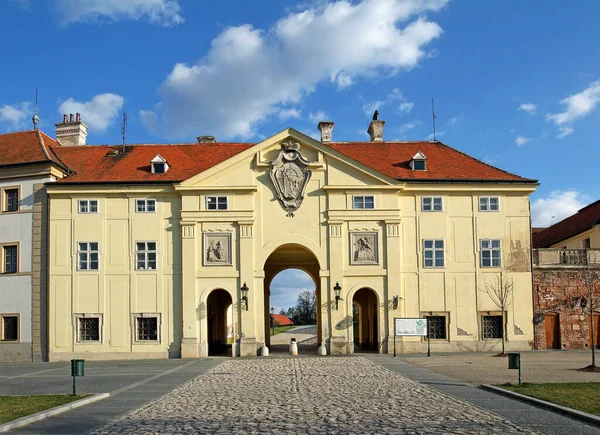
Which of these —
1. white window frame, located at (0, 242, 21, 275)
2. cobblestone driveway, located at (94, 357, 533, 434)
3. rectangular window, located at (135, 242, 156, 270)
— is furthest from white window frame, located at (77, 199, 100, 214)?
cobblestone driveway, located at (94, 357, 533, 434)

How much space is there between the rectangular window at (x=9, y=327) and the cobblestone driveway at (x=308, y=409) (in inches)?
649

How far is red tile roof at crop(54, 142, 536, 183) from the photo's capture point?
38541 mm

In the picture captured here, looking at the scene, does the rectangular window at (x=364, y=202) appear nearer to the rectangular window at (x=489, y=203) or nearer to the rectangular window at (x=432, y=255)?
the rectangular window at (x=432, y=255)

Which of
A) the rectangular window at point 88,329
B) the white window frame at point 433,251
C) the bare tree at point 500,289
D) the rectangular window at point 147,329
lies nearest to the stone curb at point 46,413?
the rectangular window at point 147,329

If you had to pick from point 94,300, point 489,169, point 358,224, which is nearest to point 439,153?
point 489,169

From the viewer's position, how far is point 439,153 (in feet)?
136

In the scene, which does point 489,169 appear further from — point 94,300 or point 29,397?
point 29,397

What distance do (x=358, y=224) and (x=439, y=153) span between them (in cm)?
763

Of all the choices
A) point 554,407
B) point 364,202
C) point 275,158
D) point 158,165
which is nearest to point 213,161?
point 158,165

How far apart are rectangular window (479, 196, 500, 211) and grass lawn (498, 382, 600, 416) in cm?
1868

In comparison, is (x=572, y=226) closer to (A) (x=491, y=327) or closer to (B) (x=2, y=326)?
(A) (x=491, y=327)

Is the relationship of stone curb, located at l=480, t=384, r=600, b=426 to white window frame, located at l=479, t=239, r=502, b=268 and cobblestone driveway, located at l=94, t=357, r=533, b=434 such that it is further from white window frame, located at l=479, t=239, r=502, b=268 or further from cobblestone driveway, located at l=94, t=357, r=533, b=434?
white window frame, located at l=479, t=239, r=502, b=268

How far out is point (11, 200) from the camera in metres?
38.4

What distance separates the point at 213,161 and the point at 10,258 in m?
12.2
